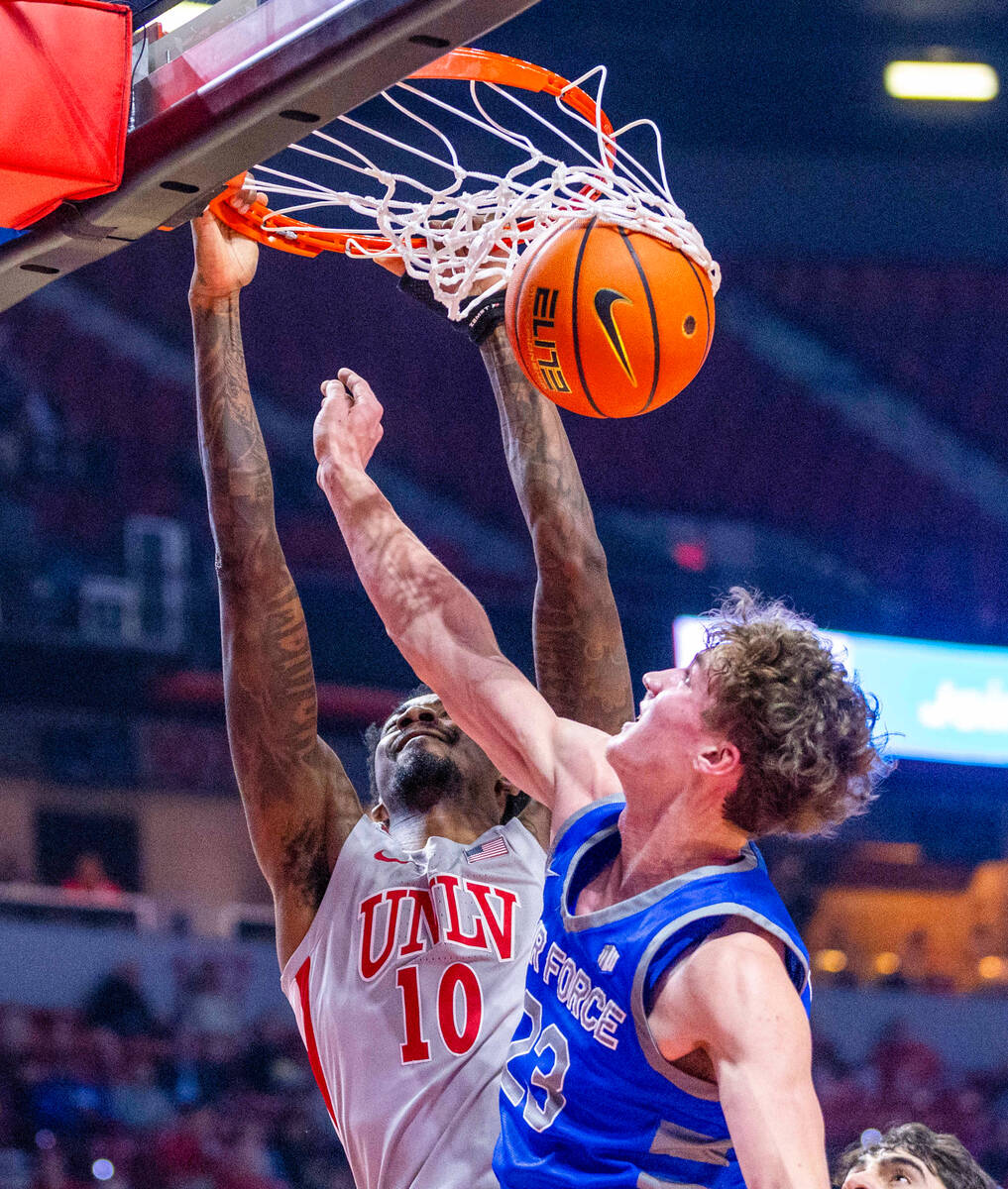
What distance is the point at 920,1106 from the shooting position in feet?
26.8

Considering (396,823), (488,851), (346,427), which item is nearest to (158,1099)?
(396,823)

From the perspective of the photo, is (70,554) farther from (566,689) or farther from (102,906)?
(566,689)

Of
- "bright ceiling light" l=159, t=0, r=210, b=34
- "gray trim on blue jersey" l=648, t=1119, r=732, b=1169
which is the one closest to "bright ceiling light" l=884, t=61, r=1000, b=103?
"bright ceiling light" l=159, t=0, r=210, b=34

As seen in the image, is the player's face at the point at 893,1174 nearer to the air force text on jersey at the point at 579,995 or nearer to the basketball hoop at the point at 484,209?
the air force text on jersey at the point at 579,995

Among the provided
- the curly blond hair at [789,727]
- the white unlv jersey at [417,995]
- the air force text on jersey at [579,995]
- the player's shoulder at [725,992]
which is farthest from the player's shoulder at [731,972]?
the white unlv jersey at [417,995]

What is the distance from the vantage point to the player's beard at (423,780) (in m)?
2.89

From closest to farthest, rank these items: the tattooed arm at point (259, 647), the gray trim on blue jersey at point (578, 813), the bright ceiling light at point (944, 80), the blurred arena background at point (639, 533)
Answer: the gray trim on blue jersey at point (578, 813) → the tattooed arm at point (259, 647) → the blurred arena background at point (639, 533) → the bright ceiling light at point (944, 80)

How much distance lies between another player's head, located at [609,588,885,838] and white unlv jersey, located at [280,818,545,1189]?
693 millimetres

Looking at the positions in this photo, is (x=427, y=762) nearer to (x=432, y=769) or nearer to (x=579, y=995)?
(x=432, y=769)

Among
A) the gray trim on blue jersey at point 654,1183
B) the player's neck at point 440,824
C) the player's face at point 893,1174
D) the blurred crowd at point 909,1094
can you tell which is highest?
the player's neck at point 440,824

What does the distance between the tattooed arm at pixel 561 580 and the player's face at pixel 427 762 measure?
0.14 meters

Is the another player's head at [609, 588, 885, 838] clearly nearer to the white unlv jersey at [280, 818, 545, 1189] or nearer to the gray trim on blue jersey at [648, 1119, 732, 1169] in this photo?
the gray trim on blue jersey at [648, 1119, 732, 1169]

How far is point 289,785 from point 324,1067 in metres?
0.50

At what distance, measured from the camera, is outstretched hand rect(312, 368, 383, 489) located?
8.44ft
